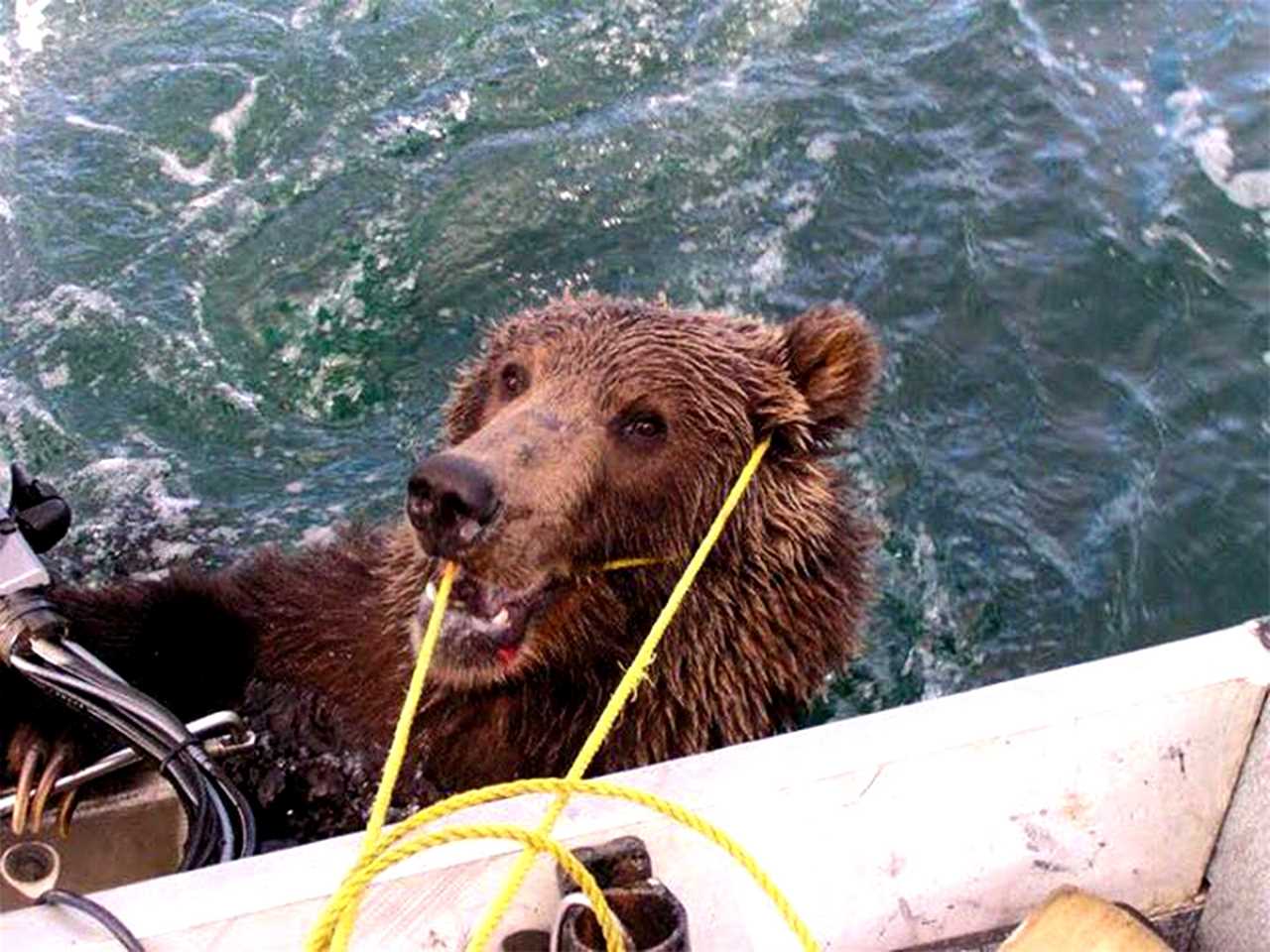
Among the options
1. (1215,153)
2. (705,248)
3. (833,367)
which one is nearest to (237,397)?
(705,248)

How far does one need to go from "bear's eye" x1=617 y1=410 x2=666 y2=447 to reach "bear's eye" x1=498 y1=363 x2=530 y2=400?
0.92 feet

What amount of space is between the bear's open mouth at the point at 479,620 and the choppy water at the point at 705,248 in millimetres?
1825

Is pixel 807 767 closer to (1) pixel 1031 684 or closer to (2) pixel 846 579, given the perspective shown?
(1) pixel 1031 684

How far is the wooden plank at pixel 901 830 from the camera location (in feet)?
8.79

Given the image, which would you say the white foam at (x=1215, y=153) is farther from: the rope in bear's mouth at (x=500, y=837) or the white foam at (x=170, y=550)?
the rope in bear's mouth at (x=500, y=837)

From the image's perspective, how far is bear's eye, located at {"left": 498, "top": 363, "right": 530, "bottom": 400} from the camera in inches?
159

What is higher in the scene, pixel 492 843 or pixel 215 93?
pixel 492 843

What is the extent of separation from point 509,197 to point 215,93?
A: 1.44 m

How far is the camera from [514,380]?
161 inches

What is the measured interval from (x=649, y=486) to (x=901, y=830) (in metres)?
1.13

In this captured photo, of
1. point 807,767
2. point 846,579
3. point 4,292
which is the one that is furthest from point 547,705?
point 4,292

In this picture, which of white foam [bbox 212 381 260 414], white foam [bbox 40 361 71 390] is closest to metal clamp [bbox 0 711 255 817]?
white foam [bbox 212 381 260 414]

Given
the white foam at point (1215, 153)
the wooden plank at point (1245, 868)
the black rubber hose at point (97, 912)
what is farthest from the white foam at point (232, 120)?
the wooden plank at point (1245, 868)

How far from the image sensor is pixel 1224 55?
27.7 ft
